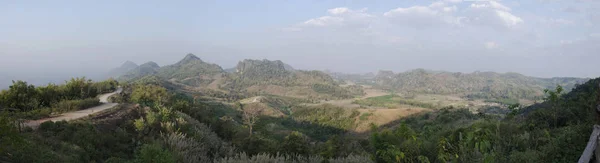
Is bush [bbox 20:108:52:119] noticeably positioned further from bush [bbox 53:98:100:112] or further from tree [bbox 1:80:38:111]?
tree [bbox 1:80:38:111]

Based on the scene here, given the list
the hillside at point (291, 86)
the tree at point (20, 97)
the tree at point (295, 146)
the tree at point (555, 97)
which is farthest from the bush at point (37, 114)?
the hillside at point (291, 86)

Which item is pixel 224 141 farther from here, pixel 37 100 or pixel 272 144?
pixel 37 100

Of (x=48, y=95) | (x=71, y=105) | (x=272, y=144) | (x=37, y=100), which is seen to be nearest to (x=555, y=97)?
(x=272, y=144)

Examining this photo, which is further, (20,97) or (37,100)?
(37,100)

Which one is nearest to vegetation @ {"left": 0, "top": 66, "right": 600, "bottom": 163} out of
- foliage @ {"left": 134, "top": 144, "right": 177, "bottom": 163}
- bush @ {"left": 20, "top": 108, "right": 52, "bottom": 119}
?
foliage @ {"left": 134, "top": 144, "right": 177, "bottom": 163}

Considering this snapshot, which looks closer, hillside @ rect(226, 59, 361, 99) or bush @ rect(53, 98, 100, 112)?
bush @ rect(53, 98, 100, 112)

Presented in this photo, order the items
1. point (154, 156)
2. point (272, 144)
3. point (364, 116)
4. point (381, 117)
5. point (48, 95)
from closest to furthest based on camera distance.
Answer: point (154, 156) → point (272, 144) → point (48, 95) → point (381, 117) → point (364, 116)

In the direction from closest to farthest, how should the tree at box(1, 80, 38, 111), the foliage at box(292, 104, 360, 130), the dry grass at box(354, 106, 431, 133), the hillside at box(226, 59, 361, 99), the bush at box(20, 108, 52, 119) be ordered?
the bush at box(20, 108, 52, 119), the tree at box(1, 80, 38, 111), the dry grass at box(354, 106, 431, 133), the foliage at box(292, 104, 360, 130), the hillside at box(226, 59, 361, 99)

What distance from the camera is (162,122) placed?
1248cm

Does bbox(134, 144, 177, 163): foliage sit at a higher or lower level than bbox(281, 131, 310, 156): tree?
higher

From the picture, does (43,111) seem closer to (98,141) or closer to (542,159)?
(98,141)

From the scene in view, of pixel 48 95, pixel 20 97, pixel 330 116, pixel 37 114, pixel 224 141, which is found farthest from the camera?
pixel 330 116

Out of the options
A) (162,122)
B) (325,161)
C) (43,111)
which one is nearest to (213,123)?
(162,122)

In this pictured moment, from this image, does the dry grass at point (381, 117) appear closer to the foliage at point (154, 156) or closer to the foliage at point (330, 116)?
the foliage at point (330, 116)
